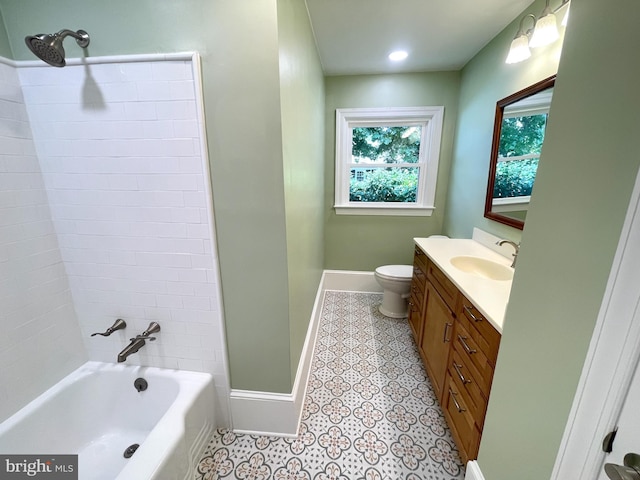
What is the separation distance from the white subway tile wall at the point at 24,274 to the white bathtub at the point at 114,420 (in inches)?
4.2

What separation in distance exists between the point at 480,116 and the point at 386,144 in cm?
96

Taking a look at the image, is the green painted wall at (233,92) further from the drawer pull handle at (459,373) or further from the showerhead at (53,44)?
the drawer pull handle at (459,373)

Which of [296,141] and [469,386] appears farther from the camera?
[296,141]

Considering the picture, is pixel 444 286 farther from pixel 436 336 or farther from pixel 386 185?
pixel 386 185

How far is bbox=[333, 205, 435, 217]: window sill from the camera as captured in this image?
288cm

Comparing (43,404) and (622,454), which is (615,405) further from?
(43,404)

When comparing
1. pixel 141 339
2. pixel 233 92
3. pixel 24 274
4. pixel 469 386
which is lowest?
pixel 469 386

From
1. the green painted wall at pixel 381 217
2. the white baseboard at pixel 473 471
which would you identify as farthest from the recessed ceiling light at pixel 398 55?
the white baseboard at pixel 473 471

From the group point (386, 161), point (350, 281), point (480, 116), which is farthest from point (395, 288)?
point (480, 116)

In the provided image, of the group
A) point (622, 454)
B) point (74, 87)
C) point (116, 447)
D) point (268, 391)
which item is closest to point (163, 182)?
point (74, 87)

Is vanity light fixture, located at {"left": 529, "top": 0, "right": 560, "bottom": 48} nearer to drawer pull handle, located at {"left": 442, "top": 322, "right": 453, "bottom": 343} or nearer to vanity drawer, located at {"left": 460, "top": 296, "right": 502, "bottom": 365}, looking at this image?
vanity drawer, located at {"left": 460, "top": 296, "right": 502, "bottom": 365}

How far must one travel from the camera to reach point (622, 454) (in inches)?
22.2

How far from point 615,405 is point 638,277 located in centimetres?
30

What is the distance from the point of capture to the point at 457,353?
1367 mm
